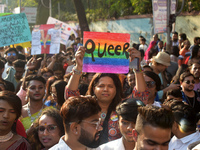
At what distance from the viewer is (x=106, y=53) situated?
3900 millimetres

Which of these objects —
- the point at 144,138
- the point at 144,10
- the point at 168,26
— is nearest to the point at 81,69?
the point at 144,138

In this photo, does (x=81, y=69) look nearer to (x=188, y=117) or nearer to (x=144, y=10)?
(x=188, y=117)

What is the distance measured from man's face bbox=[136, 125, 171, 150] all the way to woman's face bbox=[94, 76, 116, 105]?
1112 millimetres

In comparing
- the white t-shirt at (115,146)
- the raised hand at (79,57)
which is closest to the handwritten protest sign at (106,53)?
the raised hand at (79,57)

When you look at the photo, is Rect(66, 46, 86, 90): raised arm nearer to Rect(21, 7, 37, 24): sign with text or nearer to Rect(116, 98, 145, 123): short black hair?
Rect(116, 98, 145, 123): short black hair

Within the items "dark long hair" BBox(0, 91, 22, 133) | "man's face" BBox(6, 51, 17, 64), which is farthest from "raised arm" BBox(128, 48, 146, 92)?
"man's face" BBox(6, 51, 17, 64)

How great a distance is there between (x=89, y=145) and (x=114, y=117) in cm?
83

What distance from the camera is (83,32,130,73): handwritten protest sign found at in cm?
381

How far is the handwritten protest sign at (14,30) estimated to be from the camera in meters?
7.58

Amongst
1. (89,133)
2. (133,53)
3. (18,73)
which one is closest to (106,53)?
(133,53)

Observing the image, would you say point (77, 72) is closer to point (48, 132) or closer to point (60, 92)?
point (48, 132)

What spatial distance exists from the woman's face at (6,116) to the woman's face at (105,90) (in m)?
0.90

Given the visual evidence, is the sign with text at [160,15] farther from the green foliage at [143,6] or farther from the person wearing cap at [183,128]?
the green foliage at [143,6]

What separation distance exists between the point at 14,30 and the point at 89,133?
5.46 m
